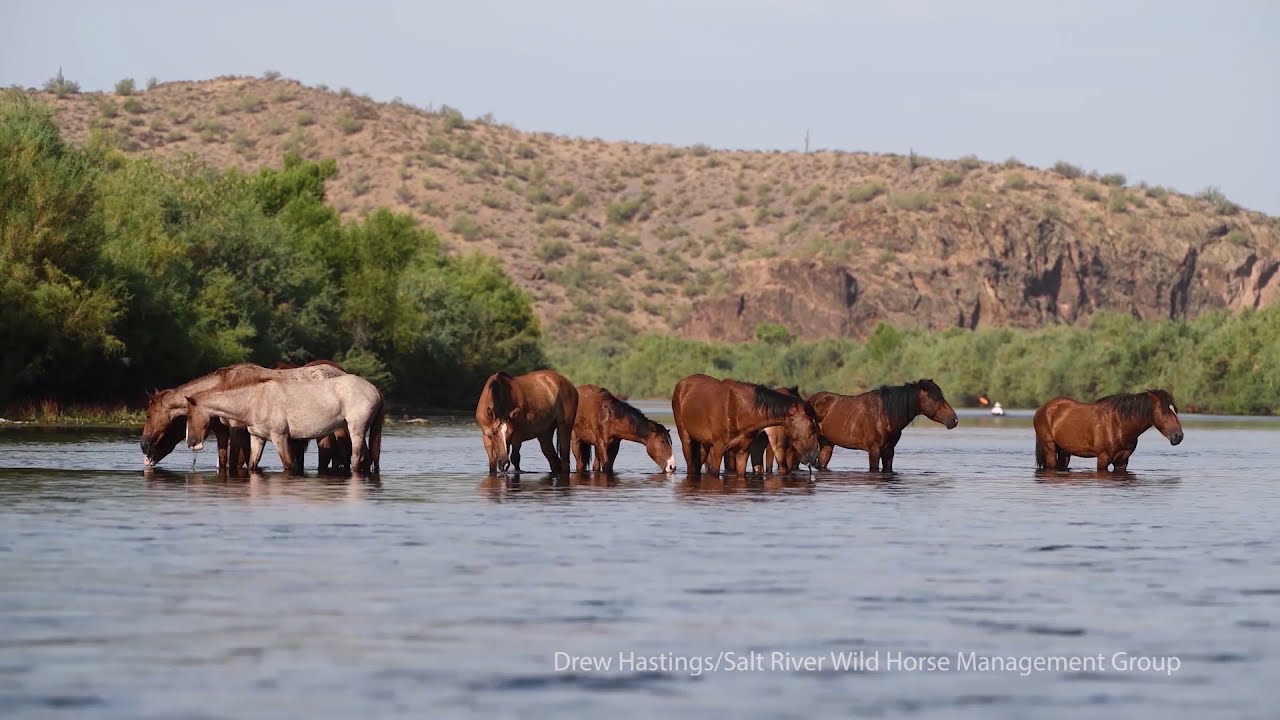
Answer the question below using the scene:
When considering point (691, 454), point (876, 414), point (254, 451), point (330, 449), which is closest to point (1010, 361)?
point (876, 414)

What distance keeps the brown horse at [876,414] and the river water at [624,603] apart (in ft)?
18.0

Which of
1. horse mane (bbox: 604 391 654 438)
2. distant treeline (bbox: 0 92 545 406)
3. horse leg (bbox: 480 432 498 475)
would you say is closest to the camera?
horse leg (bbox: 480 432 498 475)

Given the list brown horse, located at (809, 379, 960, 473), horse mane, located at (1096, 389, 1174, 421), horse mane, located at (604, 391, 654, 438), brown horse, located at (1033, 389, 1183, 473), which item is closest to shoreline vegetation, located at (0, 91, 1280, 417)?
horse mane, located at (604, 391, 654, 438)

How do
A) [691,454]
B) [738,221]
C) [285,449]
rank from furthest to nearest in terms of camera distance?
[738,221] < [691,454] < [285,449]

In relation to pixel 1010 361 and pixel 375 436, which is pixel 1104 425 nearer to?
pixel 375 436

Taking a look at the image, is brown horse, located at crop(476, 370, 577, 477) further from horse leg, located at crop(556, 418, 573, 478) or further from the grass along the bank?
the grass along the bank

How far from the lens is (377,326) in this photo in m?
71.8

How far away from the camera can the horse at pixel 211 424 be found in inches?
1013

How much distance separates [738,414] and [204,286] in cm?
3442

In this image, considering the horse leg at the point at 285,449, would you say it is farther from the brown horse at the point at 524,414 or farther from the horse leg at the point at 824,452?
the horse leg at the point at 824,452


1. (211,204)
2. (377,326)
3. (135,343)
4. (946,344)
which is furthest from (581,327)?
(135,343)

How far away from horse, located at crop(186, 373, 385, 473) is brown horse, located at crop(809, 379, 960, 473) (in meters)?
7.13

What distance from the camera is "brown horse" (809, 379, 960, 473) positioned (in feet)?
92.9

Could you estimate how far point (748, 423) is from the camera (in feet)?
84.9
